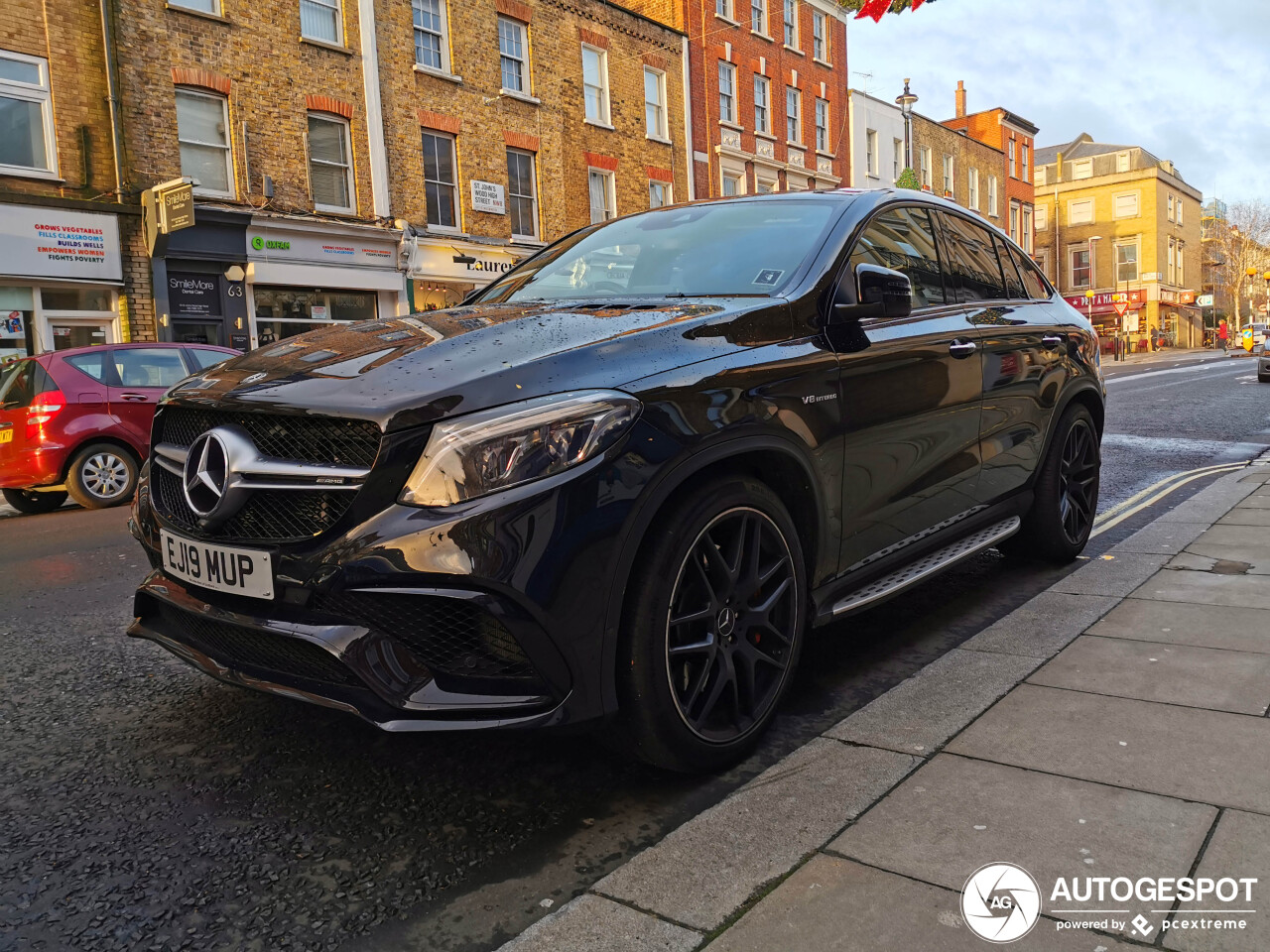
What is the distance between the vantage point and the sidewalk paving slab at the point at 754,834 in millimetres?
2059

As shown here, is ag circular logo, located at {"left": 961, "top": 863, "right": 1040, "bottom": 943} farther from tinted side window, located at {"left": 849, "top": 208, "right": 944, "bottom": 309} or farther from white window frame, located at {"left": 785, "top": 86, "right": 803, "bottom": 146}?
white window frame, located at {"left": 785, "top": 86, "right": 803, "bottom": 146}

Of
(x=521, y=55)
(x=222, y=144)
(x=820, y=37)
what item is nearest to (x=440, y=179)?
(x=521, y=55)

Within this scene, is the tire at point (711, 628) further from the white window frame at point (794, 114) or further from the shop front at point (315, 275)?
the white window frame at point (794, 114)

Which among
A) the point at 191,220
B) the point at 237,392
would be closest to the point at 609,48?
the point at 191,220

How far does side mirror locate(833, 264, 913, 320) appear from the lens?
3229mm

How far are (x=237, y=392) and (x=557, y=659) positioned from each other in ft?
3.65

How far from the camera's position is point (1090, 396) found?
5258 millimetres

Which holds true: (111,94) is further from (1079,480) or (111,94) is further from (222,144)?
(1079,480)

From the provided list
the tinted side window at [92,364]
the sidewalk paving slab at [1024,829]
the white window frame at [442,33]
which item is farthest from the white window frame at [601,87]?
the sidewalk paving slab at [1024,829]

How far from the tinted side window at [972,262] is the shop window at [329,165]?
52.2ft

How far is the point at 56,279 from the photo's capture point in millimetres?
15117

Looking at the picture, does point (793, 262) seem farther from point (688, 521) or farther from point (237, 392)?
point (237, 392)

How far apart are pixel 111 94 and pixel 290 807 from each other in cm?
1621

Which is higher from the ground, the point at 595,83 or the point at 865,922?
the point at 595,83
